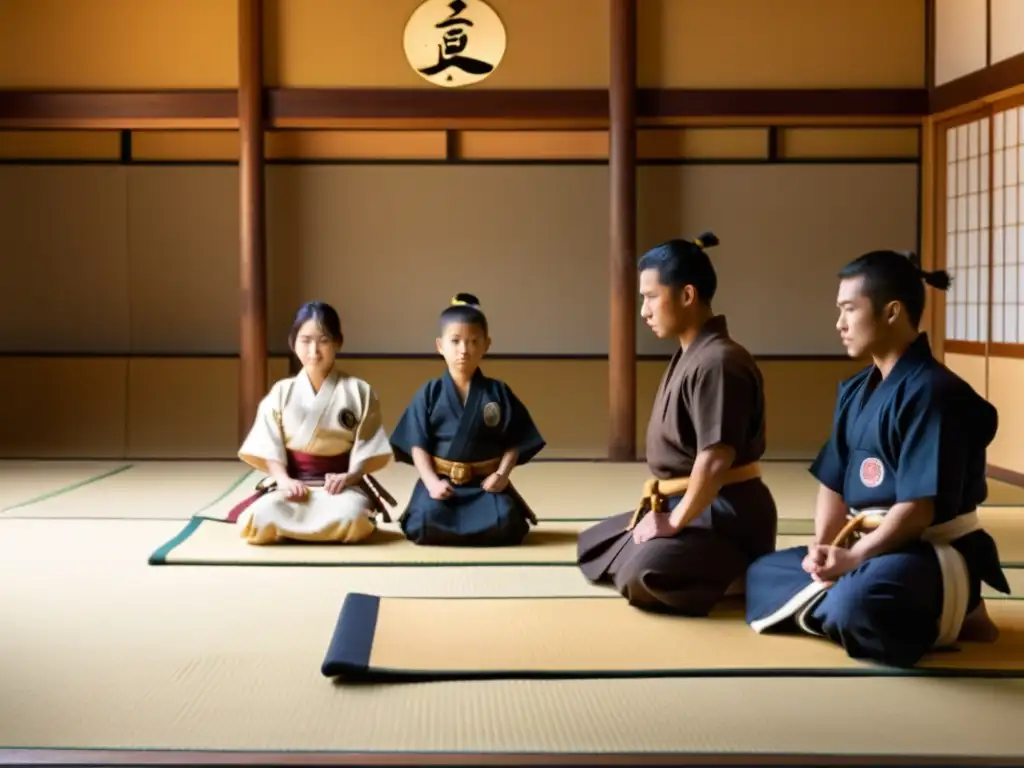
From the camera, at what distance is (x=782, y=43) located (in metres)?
7.24

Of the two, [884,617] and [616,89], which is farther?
[616,89]

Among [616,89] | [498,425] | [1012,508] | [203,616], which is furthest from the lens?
[616,89]

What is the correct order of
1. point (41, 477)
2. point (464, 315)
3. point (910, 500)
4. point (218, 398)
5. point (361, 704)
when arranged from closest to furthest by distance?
point (361, 704) < point (910, 500) < point (464, 315) < point (41, 477) < point (218, 398)

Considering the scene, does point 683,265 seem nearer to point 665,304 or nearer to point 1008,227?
point 665,304

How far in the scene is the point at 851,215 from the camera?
737 centimetres

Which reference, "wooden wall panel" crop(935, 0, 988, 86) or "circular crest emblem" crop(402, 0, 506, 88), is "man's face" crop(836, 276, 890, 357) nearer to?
"wooden wall panel" crop(935, 0, 988, 86)

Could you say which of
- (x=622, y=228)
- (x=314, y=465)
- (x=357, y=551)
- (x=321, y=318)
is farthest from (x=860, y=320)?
(x=622, y=228)

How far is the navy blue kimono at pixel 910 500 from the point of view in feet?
9.64

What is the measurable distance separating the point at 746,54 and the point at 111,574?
15.8 ft

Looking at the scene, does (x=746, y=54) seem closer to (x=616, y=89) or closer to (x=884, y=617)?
(x=616, y=89)

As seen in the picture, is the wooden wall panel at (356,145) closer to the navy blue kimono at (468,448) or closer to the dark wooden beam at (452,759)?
the navy blue kimono at (468,448)

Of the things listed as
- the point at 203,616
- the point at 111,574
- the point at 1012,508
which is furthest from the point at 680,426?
the point at 1012,508

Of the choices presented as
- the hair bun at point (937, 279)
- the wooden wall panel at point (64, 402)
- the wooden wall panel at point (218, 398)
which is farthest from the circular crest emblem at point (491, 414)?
the wooden wall panel at point (64, 402)

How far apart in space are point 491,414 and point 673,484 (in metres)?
1.13
